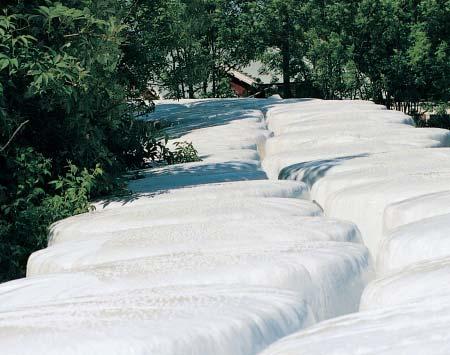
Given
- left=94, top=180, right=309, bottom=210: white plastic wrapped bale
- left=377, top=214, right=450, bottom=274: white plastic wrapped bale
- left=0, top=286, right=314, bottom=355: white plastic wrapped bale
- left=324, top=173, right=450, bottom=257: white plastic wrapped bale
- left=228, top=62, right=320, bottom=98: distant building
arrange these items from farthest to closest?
1. left=228, top=62, right=320, bottom=98: distant building
2. left=94, top=180, right=309, bottom=210: white plastic wrapped bale
3. left=324, top=173, right=450, bottom=257: white plastic wrapped bale
4. left=377, top=214, right=450, bottom=274: white plastic wrapped bale
5. left=0, top=286, right=314, bottom=355: white plastic wrapped bale

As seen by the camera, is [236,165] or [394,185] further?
[236,165]

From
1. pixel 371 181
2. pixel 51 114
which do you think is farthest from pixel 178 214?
pixel 51 114

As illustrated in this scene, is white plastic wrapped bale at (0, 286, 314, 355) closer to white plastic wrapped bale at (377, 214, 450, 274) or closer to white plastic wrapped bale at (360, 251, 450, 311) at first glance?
white plastic wrapped bale at (360, 251, 450, 311)

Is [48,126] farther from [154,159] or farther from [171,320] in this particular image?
[171,320]

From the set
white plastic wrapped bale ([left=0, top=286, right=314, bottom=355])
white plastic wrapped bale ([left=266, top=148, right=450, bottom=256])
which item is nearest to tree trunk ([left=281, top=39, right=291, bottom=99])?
white plastic wrapped bale ([left=266, top=148, right=450, bottom=256])

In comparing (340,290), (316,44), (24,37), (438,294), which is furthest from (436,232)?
(316,44)

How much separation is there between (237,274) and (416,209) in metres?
2.64

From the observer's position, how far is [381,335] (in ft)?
15.1

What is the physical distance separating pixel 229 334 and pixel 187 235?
8.57 ft

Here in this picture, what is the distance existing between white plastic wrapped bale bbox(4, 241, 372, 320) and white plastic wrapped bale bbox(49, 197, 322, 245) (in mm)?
1140

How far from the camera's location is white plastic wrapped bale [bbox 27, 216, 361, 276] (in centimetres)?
741

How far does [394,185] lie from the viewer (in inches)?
A: 386

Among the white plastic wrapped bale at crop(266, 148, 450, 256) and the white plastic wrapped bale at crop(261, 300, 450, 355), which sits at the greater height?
the white plastic wrapped bale at crop(261, 300, 450, 355)

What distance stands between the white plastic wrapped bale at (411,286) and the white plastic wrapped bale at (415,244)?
682 millimetres
